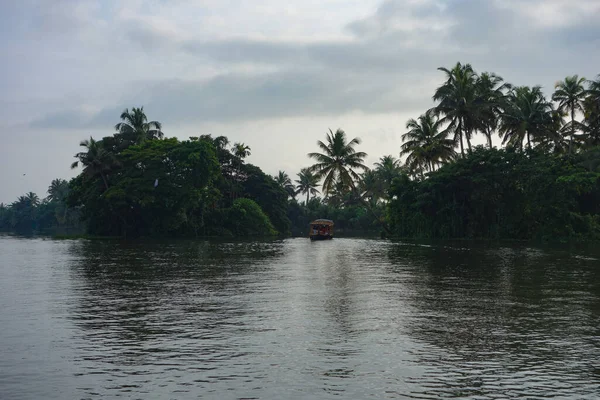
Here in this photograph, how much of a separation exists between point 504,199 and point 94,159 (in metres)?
42.8

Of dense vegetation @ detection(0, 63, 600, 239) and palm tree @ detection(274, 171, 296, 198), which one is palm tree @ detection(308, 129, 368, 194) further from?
palm tree @ detection(274, 171, 296, 198)

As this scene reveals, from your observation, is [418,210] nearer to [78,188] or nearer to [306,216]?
[78,188]

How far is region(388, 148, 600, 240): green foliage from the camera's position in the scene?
176ft

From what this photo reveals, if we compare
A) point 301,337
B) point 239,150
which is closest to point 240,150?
point 239,150

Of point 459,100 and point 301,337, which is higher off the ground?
point 459,100

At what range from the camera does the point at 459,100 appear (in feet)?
189

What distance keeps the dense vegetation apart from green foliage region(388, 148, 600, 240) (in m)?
0.11

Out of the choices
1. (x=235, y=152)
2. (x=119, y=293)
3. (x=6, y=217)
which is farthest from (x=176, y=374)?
(x=6, y=217)

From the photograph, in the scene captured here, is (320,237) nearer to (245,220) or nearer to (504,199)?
(245,220)

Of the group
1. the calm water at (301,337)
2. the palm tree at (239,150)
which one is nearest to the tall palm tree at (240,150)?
the palm tree at (239,150)

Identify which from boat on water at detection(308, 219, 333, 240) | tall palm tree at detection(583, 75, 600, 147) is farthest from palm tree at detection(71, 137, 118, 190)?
tall palm tree at detection(583, 75, 600, 147)

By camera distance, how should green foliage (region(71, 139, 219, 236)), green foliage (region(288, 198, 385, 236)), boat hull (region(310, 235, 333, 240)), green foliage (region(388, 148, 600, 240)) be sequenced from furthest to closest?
green foliage (region(288, 198, 385, 236)) → green foliage (region(71, 139, 219, 236)) → boat hull (region(310, 235, 333, 240)) → green foliage (region(388, 148, 600, 240))

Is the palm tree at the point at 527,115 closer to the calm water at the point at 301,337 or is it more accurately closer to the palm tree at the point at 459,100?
the palm tree at the point at 459,100

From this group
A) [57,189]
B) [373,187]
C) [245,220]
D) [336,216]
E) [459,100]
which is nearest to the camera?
[459,100]
